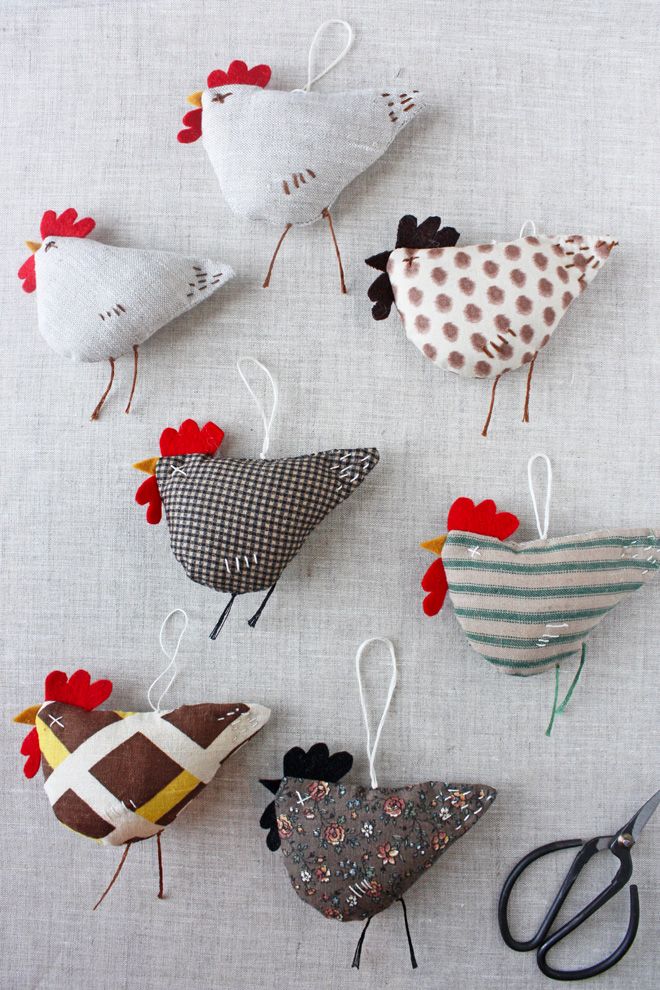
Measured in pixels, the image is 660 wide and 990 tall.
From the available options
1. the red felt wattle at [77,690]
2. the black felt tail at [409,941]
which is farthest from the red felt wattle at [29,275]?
the black felt tail at [409,941]

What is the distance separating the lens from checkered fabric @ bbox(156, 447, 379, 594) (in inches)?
34.4

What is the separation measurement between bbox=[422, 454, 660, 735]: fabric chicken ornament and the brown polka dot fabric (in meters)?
0.19

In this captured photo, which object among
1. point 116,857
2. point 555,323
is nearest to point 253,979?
point 116,857

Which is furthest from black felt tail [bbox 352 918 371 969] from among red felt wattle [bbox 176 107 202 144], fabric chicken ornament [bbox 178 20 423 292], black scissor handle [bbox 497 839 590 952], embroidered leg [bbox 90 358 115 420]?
red felt wattle [bbox 176 107 202 144]

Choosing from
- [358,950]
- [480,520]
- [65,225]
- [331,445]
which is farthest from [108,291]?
[358,950]

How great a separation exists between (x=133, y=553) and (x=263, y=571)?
0.20m

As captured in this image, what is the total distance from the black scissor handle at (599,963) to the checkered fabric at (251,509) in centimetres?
56

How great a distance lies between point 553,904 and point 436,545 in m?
0.47

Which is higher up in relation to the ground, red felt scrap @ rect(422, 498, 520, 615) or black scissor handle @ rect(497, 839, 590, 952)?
red felt scrap @ rect(422, 498, 520, 615)

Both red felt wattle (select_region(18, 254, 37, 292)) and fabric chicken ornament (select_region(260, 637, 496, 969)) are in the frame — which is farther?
red felt wattle (select_region(18, 254, 37, 292))

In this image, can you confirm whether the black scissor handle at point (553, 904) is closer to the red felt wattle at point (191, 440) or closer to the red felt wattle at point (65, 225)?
the red felt wattle at point (191, 440)

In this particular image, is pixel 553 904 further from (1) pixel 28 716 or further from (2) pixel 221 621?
(1) pixel 28 716

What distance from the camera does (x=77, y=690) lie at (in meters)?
0.94

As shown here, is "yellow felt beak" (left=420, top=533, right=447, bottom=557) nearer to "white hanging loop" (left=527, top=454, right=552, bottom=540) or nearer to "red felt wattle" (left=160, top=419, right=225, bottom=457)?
"white hanging loop" (left=527, top=454, right=552, bottom=540)
